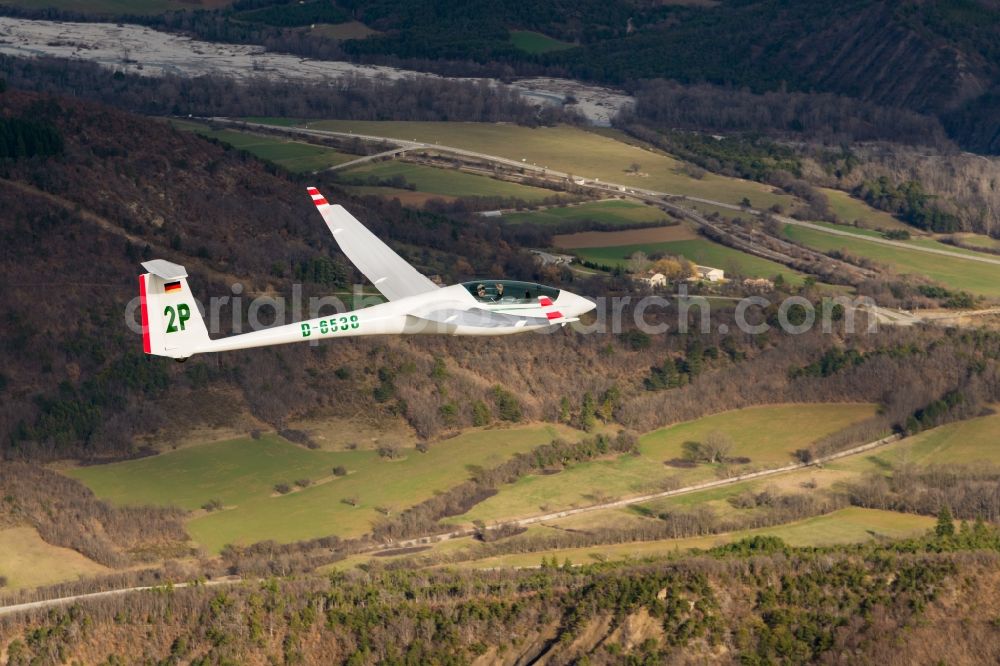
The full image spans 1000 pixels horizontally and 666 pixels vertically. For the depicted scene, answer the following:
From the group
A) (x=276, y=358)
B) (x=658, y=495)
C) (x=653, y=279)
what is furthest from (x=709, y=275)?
(x=276, y=358)

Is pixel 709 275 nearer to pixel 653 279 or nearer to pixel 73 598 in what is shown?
pixel 653 279

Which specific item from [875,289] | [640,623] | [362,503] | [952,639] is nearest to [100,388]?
[362,503]

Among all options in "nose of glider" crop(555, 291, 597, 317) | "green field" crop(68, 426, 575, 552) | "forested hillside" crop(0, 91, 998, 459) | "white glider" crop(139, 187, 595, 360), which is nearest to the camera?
"white glider" crop(139, 187, 595, 360)

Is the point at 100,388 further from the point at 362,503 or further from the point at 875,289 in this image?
the point at 875,289

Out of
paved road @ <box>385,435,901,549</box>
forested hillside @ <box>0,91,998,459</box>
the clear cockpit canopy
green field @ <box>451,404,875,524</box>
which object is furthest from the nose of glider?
forested hillside @ <box>0,91,998,459</box>

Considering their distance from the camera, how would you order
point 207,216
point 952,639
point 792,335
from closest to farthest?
point 952,639
point 792,335
point 207,216

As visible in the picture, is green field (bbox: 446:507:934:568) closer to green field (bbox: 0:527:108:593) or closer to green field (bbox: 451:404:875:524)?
green field (bbox: 451:404:875:524)
